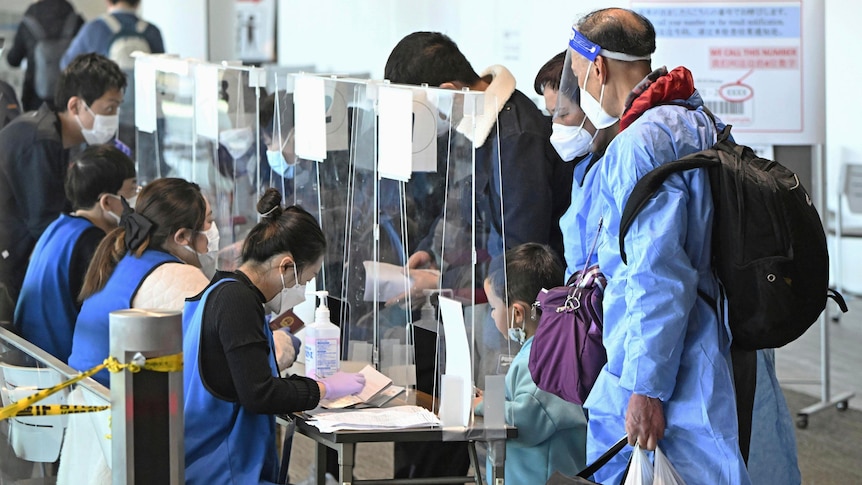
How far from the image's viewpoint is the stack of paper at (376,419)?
2387mm

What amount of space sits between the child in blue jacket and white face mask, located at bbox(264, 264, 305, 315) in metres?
0.48

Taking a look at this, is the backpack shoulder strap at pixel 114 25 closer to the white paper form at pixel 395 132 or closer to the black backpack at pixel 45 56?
the black backpack at pixel 45 56

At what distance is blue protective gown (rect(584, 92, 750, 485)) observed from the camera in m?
2.02

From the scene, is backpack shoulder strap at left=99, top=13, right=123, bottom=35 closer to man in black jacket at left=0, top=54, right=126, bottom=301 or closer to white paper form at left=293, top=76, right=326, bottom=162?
man in black jacket at left=0, top=54, right=126, bottom=301

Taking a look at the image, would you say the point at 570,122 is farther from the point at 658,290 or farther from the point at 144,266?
the point at 144,266

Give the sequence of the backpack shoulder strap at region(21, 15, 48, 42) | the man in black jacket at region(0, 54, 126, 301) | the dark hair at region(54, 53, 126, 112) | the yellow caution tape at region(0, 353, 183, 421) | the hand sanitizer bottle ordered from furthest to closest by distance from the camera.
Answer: the backpack shoulder strap at region(21, 15, 48, 42)
the dark hair at region(54, 53, 126, 112)
the man in black jacket at region(0, 54, 126, 301)
the hand sanitizer bottle
the yellow caution tape at region(0, 353, 183, 421)

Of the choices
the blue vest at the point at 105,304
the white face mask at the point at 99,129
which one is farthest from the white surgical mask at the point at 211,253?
the white face mask at the point at 99,129

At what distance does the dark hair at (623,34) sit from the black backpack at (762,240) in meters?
0.30

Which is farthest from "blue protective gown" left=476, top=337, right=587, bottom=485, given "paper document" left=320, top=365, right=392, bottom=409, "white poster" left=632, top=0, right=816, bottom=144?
"white poster" left=632, top=0, right=816, bottom=144

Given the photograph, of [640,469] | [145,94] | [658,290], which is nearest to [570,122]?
[658,290]

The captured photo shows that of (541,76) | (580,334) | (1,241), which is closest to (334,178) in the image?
(541,76)

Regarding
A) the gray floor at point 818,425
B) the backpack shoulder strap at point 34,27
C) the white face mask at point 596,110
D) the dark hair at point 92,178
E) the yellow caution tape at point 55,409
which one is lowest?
the gray floor at point 818,425

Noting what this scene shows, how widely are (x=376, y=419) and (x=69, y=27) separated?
419 cm

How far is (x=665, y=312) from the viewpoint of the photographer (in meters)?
2.02
